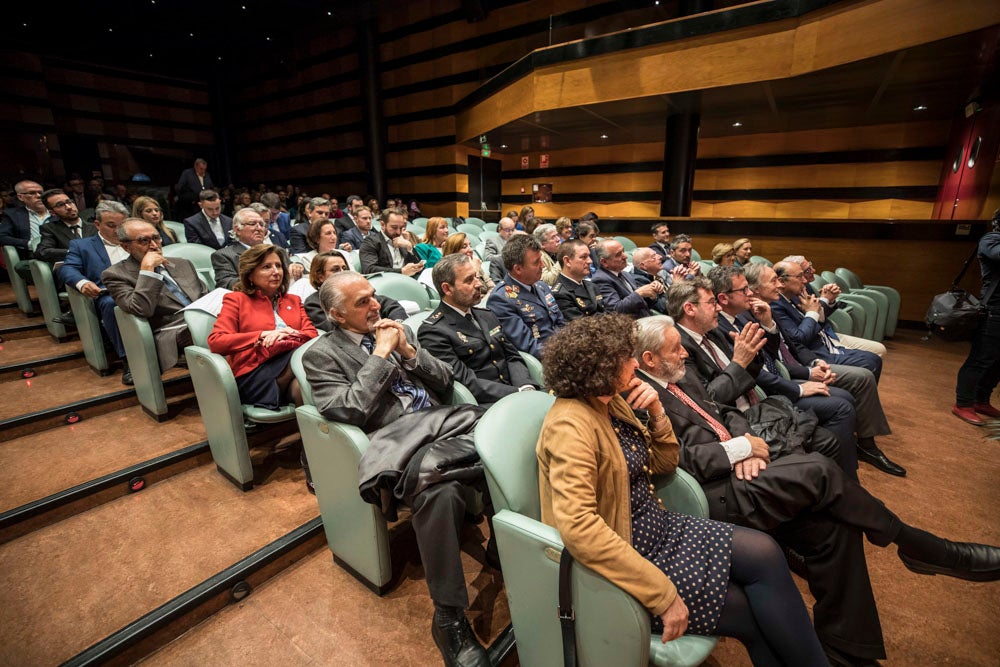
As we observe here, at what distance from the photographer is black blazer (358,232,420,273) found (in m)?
3.67

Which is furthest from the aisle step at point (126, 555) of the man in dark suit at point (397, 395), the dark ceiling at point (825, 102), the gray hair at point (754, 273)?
the dark ceiling at point (825, 102)

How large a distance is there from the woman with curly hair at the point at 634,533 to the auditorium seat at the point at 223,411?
146 cm

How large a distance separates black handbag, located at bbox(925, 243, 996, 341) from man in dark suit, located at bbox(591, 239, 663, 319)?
6.36 ft

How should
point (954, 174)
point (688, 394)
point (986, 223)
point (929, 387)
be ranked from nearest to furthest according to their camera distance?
point (688, 394) < point (929, 387) < point (986, 223) < point (954, 174)

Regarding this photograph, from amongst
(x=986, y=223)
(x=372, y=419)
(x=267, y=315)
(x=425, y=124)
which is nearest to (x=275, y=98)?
(x=425, y=124)

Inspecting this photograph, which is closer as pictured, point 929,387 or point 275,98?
point 929,387

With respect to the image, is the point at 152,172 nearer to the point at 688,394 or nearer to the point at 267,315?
the point at 267,315

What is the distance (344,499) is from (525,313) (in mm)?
1393

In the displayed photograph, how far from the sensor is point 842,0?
13.1ft

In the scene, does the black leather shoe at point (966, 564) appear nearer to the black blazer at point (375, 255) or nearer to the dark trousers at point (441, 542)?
the dark trousers at point (441, 542)

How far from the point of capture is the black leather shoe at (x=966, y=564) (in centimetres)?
142

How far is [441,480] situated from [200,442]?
1.66m

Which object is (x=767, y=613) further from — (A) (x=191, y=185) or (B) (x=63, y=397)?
(A) (x=191, y=185)

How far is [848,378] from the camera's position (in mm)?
2381
